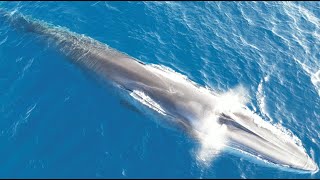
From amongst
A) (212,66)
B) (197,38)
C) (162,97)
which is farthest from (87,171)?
(197,38)

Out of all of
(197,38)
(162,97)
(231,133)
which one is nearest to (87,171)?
(162,97)

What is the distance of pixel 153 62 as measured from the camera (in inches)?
2445

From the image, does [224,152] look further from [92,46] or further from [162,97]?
[92,46]

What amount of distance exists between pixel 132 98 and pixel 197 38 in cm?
1764

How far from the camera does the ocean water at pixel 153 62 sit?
49250 mm

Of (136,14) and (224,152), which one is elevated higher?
(136,14)

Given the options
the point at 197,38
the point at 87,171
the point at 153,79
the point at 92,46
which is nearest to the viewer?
the point at 87,171

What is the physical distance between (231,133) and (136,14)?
28.1 m

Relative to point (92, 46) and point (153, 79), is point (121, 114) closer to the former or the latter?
point (153, 79)

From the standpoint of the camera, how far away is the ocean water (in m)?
49.2

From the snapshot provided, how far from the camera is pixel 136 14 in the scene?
70.4 m

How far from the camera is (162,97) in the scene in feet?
178

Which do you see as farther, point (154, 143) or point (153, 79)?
Result: point (153, 79)

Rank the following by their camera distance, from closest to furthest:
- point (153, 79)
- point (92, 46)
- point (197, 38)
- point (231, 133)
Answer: point (231, 133) < point (153, 79) < point (92, 46) < point (197, 38)
